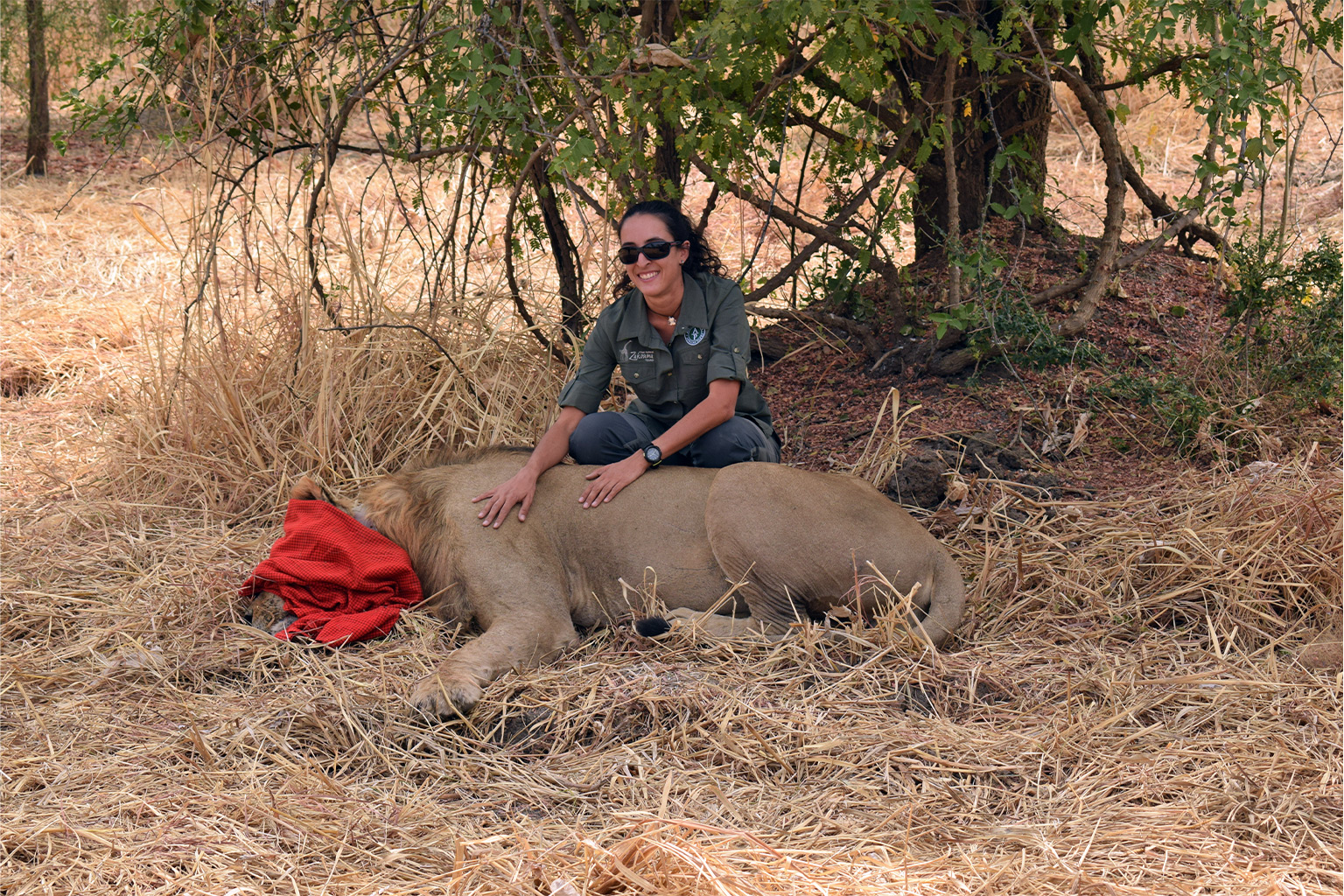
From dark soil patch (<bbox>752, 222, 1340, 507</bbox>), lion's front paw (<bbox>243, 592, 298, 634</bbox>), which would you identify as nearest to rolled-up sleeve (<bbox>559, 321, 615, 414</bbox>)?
dark soil patch (<bbox>752, 222, 1340, 507</bbox>)

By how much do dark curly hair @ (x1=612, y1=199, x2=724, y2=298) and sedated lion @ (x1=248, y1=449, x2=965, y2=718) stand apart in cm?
90

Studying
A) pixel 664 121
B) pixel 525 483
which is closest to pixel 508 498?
pixel 525 483

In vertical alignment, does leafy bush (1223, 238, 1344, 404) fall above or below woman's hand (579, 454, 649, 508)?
above

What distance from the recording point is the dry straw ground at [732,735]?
2547 millimetres

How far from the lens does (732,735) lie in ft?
10.3

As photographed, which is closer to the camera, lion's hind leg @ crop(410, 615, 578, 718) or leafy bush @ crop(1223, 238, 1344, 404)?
Result: lion's hind leg @ crop(410, 615, 578, 718)

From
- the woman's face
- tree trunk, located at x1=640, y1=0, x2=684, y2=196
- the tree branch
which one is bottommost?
the tree branch

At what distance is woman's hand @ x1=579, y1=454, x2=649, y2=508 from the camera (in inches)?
160

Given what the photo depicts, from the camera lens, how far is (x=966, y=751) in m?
3.06

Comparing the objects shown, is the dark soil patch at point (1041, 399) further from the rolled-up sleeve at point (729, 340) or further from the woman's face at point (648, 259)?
the woman's face at point (648, 259)

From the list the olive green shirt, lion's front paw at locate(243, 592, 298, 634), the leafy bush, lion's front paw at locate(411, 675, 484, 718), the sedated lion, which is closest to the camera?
lion's front paw at locate(411, 675, 484, 718)

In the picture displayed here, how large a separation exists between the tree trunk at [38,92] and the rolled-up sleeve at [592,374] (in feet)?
26.9

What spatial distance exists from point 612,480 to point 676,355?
0.67 meters

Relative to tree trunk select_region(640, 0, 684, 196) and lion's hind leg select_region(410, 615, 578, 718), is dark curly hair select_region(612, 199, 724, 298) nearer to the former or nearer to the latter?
tree trunk select_region(640, 0, 684, 196)
